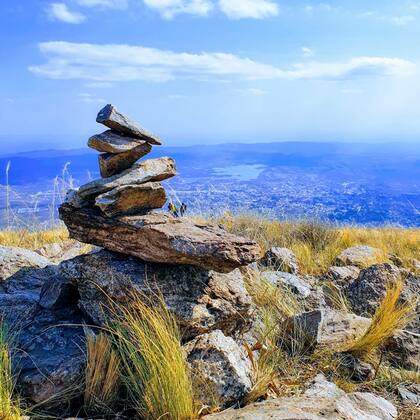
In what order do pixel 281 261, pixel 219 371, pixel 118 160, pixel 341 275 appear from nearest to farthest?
pixel 219 371 < pixel 118 160 < pixel 341 275 < pixel 281 261

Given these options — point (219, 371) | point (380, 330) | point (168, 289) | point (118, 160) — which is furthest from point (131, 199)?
point (380, 330)

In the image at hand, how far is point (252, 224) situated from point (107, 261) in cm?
770

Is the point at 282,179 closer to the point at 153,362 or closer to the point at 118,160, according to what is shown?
the point at 118,160

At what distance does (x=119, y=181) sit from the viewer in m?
4.95

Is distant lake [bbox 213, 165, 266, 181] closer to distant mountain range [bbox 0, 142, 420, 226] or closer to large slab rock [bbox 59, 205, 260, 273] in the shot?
distant mountain range [bbox 0, 142, 420, 226]

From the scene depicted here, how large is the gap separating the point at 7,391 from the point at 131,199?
209 centimetres

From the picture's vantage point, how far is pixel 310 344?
5535 millimetres

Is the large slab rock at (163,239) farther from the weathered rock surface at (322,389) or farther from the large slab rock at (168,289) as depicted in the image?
the weathered rock surface at (322,389)

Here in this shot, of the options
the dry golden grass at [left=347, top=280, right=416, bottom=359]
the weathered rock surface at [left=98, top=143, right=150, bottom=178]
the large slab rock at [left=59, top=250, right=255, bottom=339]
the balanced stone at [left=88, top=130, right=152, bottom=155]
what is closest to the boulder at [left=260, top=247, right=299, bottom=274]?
the dry golden grass at [left=347, top=280, right=416, bottom=359]

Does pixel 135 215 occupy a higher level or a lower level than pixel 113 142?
lower

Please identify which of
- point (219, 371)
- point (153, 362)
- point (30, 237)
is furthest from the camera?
point (30, 237)

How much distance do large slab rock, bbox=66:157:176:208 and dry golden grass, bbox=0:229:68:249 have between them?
16.0 ft

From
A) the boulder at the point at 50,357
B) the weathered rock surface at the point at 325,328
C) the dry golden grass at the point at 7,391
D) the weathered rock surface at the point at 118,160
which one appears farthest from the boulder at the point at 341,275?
the dry golden grass at the point at 7,391

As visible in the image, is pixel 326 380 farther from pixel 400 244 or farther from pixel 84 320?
pixel 400 244
